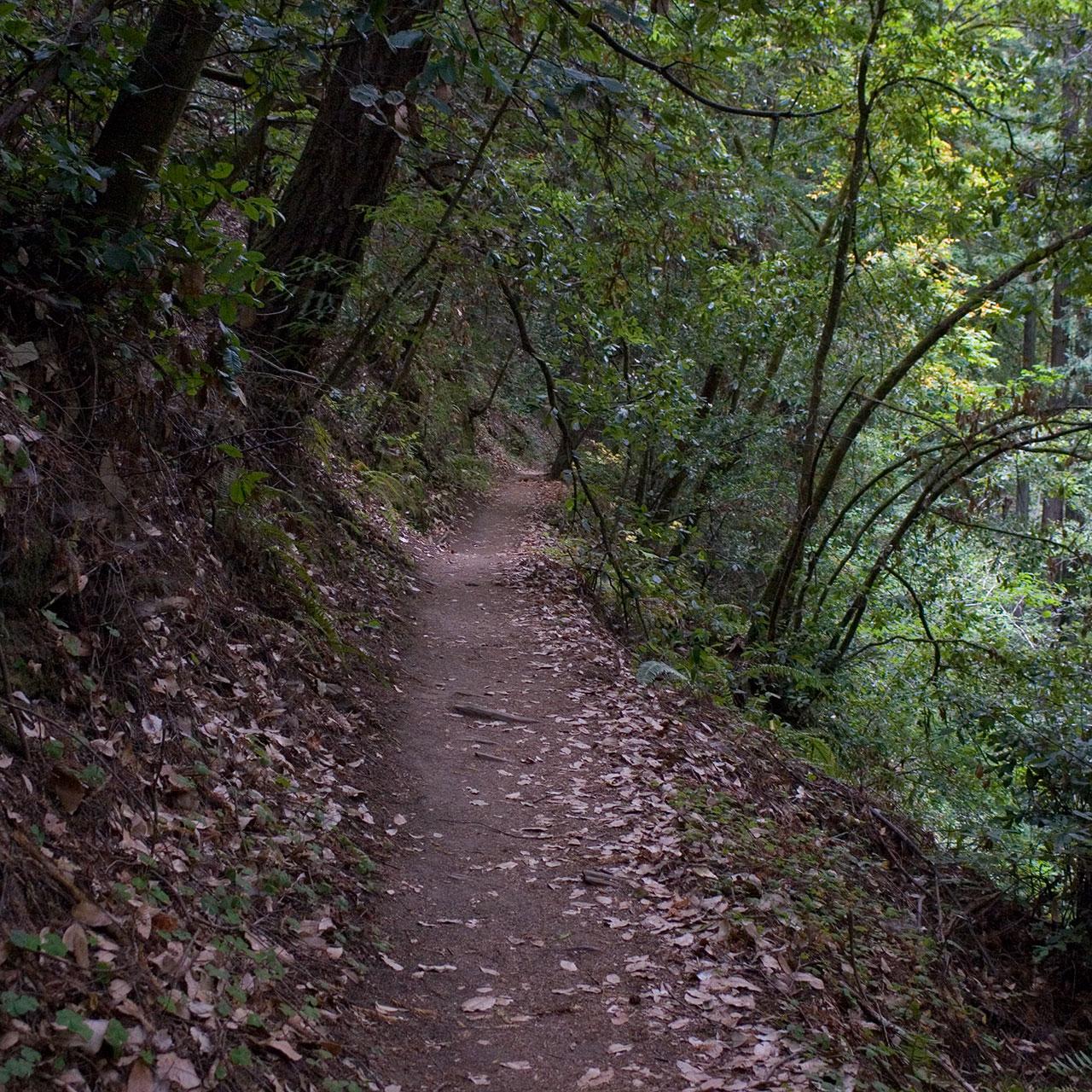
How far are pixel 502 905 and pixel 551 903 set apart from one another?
274 millimetres

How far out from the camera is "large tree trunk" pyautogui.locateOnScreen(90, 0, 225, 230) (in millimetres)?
4387

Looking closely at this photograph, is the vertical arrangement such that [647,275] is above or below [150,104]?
above

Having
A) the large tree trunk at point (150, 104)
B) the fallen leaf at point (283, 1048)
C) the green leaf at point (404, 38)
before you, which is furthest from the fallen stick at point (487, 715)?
the green leaf at point (404, 38)

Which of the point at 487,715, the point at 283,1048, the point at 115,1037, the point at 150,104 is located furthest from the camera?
the point at 487,715

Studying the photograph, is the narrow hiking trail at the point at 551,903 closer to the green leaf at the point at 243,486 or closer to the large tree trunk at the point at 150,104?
the green leaf at the point at 243,486

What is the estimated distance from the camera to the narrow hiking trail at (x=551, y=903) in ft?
13.1

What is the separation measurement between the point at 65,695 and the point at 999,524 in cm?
1766

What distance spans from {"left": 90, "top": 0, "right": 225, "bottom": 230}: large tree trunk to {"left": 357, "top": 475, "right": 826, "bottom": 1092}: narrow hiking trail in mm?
3819

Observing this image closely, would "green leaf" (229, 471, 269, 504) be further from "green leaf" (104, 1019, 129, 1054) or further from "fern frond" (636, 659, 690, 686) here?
"fern frond" (636, 659, 690, 686)

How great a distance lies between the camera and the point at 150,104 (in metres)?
4.53

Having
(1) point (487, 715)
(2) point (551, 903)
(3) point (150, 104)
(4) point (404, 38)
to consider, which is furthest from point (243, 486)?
(1) point (487, 715)

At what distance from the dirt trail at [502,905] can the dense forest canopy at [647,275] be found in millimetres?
2157

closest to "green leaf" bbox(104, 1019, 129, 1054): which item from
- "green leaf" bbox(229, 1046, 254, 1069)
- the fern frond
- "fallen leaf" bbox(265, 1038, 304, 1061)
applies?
"green leaf" bbox(229, 1046, 254, 1069)

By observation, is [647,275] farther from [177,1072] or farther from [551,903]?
[177,1072]
